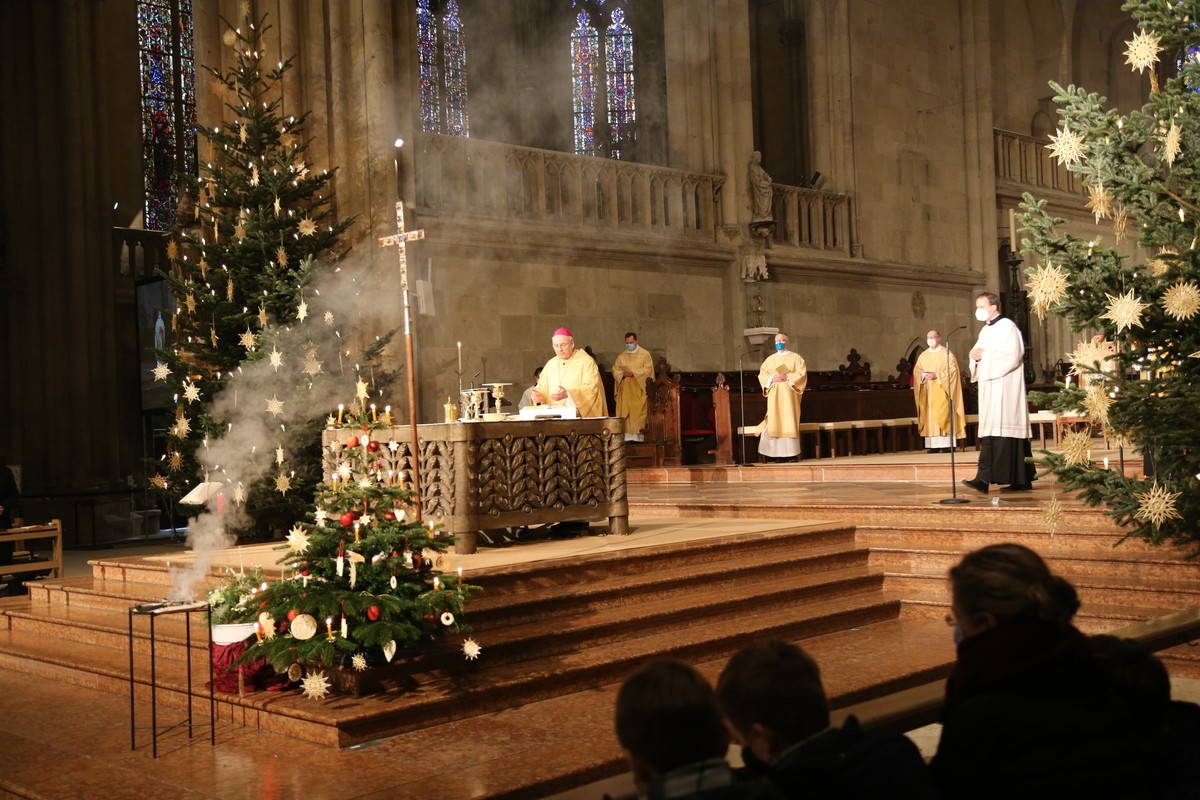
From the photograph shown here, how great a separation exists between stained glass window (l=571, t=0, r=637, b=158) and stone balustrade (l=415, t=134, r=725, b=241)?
405 centimetres

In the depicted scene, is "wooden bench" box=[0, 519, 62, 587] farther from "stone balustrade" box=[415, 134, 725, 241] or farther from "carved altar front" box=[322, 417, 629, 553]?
"stone balustrade" box=[415, 134, 725, 241]

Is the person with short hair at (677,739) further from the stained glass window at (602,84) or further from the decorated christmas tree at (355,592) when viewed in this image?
the stained glass window at (602,84)

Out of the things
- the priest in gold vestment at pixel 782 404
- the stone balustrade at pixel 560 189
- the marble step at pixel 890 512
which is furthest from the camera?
the stone balustrade at pixel 560 189

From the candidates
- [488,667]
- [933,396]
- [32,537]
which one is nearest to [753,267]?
[933,396]

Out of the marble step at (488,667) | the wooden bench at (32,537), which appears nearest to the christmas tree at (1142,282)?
the marble step at (488,667)

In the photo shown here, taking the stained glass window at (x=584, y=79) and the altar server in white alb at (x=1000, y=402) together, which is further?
the stained glass window at (x=584, y=79)

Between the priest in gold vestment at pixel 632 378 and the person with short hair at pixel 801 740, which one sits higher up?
the priest in gold vestment at pixel 632 378

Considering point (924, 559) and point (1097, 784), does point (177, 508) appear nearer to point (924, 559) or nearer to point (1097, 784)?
point (924, 559)

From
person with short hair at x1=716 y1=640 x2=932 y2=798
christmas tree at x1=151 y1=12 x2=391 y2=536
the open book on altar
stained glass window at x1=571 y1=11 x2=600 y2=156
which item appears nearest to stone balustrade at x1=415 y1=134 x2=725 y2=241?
christmas tree at x1=151 y1=12 x2=391 y2=536

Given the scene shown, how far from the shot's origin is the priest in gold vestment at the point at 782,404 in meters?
14.9

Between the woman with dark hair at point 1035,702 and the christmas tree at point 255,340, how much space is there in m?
8.02

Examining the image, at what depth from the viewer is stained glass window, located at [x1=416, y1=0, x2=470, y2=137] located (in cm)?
2102

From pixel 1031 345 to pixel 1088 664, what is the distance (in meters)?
23.5

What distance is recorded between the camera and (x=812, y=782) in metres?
2.13
